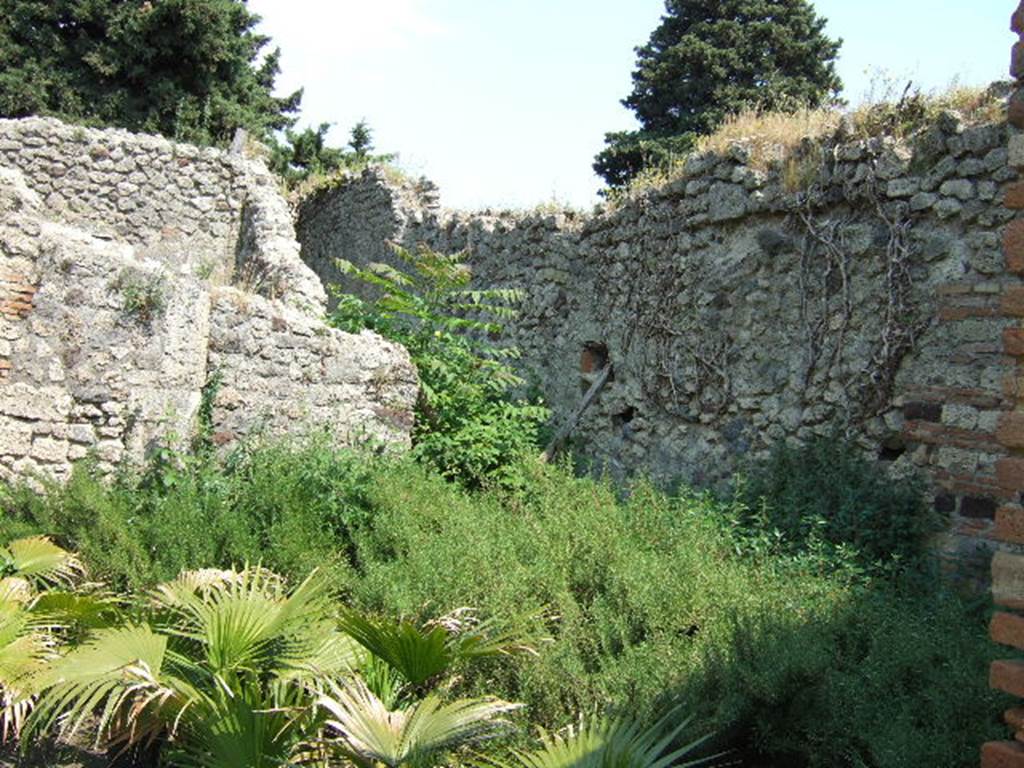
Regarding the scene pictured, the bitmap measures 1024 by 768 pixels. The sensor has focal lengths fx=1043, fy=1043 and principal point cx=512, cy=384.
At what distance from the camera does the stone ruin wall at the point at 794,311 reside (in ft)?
22.4

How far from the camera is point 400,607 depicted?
570cm

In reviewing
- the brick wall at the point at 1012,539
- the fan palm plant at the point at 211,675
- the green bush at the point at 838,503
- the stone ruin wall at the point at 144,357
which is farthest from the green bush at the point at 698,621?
the stone ruin wall at the point at 144,357

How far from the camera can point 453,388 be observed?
9.30 metres

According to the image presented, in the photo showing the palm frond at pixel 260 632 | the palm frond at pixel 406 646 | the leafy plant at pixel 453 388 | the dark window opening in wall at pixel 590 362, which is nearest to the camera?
the palm frond at pixel 406 646

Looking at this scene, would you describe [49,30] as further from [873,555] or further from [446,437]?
[873,555]

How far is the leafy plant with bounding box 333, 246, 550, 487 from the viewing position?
8594 mm

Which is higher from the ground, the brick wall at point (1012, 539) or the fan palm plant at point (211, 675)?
the brick wall at point (1012, 539)

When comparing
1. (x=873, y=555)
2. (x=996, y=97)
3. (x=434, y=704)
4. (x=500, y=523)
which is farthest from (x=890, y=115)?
(x=434, y=704)

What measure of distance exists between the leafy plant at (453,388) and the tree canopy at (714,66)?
12.8m

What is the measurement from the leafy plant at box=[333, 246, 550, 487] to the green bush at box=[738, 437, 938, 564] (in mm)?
2015

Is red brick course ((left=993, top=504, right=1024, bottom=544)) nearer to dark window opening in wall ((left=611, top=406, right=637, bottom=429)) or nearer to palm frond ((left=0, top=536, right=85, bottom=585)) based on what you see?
palm frond ((left=0, top=536, right=85, bottom=585))

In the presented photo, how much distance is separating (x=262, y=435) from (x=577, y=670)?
3.73 metres

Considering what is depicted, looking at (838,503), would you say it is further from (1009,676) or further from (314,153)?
(314,153)

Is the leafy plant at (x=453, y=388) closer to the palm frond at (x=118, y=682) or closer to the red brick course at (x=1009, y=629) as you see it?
the palm frond at (x=118, y=682)
